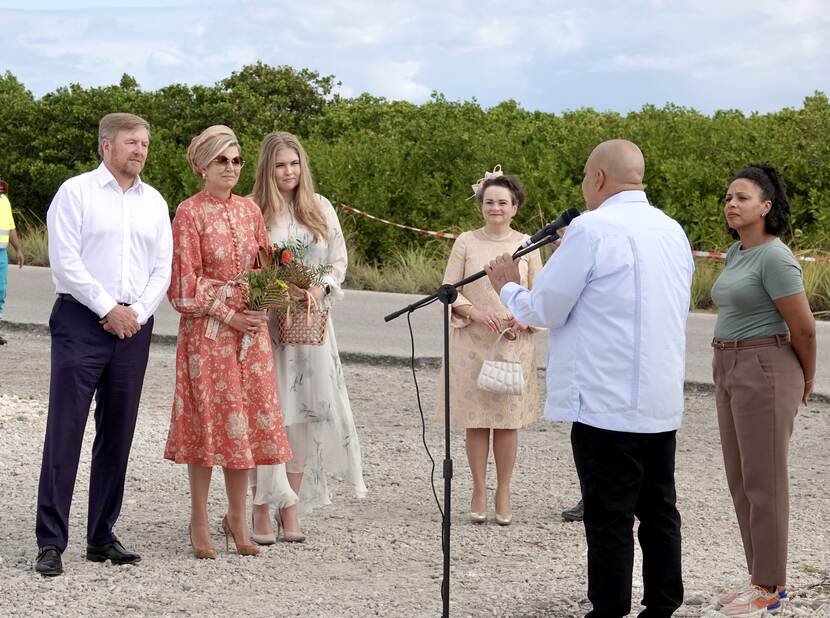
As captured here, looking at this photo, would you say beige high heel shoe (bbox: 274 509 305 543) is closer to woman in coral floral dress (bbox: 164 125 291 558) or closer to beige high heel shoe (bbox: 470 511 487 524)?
woman in coral floral dress (bbox: 164 125 291 558)

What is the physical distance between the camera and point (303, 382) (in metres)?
6.97

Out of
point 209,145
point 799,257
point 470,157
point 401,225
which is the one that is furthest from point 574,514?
point 470,157

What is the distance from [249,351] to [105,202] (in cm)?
104

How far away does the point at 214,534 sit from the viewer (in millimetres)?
7051

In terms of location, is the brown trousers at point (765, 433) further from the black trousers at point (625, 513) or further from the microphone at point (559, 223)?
the microphone at point (559, 223)

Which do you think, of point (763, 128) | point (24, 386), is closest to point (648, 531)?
point (24, 386)

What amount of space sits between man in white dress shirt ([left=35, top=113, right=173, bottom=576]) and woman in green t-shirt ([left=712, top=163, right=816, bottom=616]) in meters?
2.79

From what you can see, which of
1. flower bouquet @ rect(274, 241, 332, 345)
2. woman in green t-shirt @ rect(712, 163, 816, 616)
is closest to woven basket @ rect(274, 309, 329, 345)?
flower bouquet @ rect(274, 241, 332, 345)

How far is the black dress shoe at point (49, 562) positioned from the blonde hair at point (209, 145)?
2039 millimetres

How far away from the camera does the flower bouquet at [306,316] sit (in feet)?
21.7

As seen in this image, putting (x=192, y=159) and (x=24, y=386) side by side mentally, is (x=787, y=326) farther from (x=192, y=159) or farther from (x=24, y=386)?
(x=24, y=386)

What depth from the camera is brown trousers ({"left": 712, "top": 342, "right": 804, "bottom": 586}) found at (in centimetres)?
555

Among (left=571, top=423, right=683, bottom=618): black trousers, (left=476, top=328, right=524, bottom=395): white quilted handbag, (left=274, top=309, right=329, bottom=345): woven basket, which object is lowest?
(left=571, top=423, right=683, bottom=618): black trousers

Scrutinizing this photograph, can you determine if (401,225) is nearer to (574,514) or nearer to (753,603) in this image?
(574,514)
